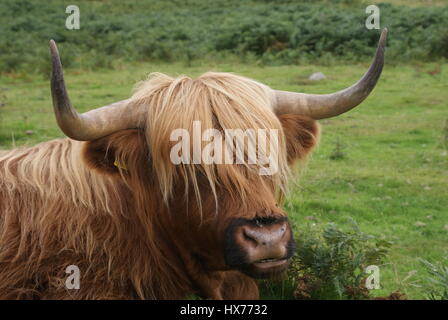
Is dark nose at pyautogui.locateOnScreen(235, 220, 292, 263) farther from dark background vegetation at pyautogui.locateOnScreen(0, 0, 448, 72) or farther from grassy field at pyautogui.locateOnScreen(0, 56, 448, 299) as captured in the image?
dark background vegetation at pyautogui.locateOnScreen(0, 0, 448, 72)

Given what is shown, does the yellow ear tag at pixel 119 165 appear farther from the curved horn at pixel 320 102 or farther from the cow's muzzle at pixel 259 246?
the curved horn at pixel 320 102

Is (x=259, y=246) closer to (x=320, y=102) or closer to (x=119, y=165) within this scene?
(x=119, y=165)

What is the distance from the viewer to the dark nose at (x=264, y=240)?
8.50 feet

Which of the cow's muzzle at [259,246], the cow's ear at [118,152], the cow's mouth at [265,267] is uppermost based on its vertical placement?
the cow's ear at [118,152]

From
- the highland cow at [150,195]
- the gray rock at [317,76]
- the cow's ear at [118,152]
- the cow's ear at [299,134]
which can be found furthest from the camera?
the gray rock at [317,76]

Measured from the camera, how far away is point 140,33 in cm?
2431

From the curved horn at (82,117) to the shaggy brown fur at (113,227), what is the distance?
0.21 feet

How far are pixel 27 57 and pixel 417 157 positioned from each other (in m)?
13.1

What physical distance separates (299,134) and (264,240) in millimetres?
967

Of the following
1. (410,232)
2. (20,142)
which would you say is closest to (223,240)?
(410,232)

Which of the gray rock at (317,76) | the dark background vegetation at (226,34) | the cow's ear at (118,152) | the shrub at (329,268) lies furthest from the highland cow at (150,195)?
the dark background vegetation at (226,34)

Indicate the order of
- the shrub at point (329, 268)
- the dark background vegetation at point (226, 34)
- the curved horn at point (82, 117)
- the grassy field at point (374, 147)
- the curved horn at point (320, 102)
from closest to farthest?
the curved horn at point (82, 117), the curved horn at point (320, 102), the shrub at point (329, 268), the grassy field at point (374, 147), the dark background vegetation at point (226, 34)

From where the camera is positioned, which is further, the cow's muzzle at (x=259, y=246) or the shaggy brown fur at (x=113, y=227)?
the shaggy brown fur at (x=113, y=227)

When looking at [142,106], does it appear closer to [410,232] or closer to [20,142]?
[410,232]
